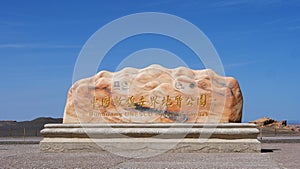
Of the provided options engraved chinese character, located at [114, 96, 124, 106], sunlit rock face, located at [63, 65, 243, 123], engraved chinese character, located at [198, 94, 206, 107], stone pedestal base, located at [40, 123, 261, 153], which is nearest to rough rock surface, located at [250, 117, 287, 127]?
sunlit rock face, located at [63, 65, 243, 123]

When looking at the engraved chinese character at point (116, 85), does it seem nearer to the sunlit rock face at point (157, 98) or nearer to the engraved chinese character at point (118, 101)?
the sunlit rock face at point (157, 98)

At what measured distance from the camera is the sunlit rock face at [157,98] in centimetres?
1588

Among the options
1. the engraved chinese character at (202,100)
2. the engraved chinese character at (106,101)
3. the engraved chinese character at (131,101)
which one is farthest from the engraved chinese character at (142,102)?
the engraved chinese character at (202,100)

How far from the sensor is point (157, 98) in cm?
1603

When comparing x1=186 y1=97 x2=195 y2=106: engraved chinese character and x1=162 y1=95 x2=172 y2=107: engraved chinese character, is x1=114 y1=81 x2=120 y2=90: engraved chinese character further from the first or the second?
x1=186 y1=97 x2=195 y2=106: engraved chinese character

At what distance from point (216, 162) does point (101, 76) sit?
20.6 feet

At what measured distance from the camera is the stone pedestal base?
15.2 m

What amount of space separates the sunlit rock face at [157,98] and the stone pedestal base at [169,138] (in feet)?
1.58

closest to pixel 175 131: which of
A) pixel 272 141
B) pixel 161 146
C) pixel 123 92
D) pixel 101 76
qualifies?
pixel 161 146

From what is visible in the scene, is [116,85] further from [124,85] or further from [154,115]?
[154,115]

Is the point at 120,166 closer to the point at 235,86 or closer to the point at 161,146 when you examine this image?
the point at 161,146

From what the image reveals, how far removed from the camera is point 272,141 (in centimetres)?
2286

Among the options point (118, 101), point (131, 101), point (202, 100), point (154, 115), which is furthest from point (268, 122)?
point (118, 101)

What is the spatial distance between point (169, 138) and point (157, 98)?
4.57 ft
